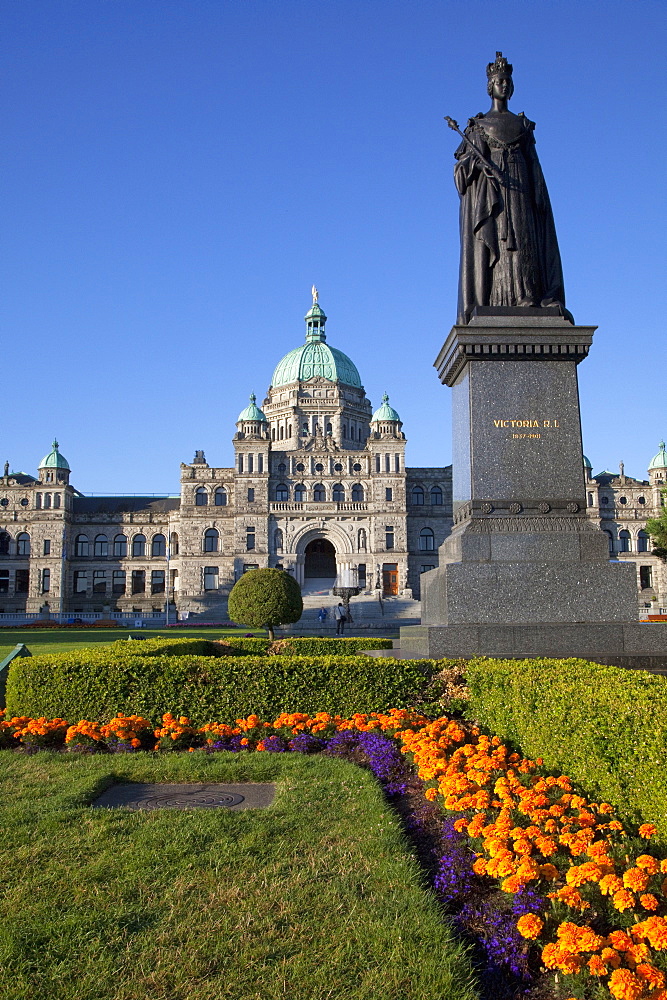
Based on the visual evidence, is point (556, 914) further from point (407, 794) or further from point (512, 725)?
point (512, 725)

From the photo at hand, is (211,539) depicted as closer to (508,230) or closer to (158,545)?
(158,545)

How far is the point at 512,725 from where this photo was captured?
7.18m

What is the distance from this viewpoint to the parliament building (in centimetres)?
7169

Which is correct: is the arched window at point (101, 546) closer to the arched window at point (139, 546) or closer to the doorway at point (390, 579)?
the arched window at point (139, 546)

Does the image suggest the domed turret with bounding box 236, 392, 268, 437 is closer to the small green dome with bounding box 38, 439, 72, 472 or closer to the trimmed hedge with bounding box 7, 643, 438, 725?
the small green dome with bounding box 38, 439, 72, 472

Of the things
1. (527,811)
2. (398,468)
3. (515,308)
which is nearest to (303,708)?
(527,811)

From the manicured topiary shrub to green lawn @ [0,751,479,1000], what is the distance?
80.9 ft

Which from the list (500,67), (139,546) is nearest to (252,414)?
(139,546)

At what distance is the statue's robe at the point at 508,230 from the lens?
11320 mm

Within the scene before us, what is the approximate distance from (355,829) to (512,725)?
7.35 ft

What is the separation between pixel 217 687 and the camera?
30.4ft

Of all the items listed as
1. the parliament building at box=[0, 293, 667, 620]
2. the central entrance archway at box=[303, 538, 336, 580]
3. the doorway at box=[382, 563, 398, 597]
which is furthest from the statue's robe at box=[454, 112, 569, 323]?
the central entrance archway at box=[303, 538, 336, 580]

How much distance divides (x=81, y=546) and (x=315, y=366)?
31.0m

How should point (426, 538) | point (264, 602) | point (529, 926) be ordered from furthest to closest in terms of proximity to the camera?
1. point (426, 538)
2. point (264, 602)
3. point (529, 926)
